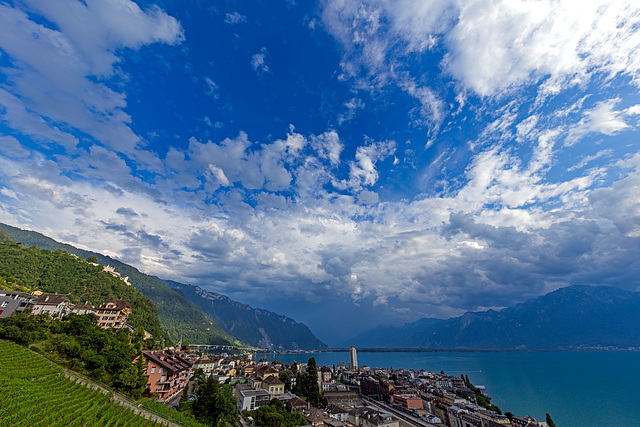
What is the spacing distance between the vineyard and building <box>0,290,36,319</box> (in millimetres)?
19398

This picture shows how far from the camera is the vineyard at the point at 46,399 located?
62.2 ft

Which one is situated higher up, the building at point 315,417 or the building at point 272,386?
the building at point 272,386

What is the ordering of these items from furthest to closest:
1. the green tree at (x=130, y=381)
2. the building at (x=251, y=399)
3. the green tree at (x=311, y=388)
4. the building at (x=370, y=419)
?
the green tree at (x=311, y=388)
the building at (x=251, y=399)
the building at (x=370, y=419)
the green tree at (x=130, y=381)

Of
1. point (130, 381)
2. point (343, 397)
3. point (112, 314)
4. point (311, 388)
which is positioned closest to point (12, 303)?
point (112, 314)

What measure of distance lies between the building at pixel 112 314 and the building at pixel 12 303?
13.4 metres

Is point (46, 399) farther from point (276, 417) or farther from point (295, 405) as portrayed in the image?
point (295, 405)

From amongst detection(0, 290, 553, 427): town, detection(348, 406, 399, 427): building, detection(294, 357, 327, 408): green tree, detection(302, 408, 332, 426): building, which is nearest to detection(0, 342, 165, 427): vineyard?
detection(0, 290, 553, 427): town

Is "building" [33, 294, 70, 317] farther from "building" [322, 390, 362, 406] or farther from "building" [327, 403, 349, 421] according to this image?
"building" [322, 390, 362, 406]

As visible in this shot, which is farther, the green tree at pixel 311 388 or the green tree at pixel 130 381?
the green tree at pixel 311 388

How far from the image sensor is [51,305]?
50969 millimetres

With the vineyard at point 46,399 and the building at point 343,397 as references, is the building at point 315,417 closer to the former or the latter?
the building at point 343,397

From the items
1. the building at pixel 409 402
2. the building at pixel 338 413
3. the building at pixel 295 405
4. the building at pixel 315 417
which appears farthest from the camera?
the building at pixel 409 402

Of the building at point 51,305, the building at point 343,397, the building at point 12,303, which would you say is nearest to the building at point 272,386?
the building at point 343,397

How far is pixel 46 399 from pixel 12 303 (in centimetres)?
3701
